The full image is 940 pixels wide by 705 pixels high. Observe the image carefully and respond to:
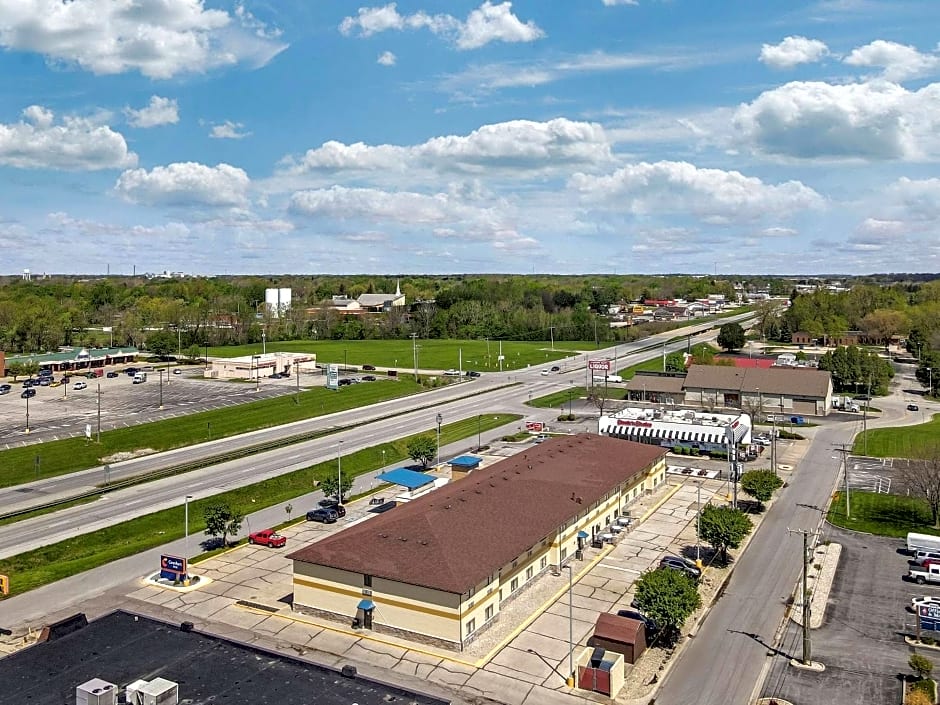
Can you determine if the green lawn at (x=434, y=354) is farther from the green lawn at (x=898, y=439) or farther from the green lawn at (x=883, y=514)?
the green lawn at (x=883, y=514)

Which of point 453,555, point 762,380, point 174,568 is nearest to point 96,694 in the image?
point 453,555

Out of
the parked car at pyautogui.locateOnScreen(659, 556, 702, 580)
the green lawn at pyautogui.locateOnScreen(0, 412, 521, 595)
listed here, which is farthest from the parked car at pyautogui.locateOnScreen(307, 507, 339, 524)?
the parked car at pyautogui.locateOnScreen(659, 556, 702, 580)

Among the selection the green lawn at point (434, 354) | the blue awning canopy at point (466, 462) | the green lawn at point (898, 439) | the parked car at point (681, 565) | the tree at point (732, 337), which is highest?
the tree at point (732, 337)

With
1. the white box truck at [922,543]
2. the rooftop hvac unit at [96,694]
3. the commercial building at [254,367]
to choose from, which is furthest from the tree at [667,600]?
the commercial building at [254,367]

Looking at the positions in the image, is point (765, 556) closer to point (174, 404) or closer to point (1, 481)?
point (1, 481)

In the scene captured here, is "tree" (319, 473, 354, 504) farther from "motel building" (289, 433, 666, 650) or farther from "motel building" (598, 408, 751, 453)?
"motel building" (598, 408, 751, 453)

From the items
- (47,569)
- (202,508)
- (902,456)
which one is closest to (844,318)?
(902,456)
